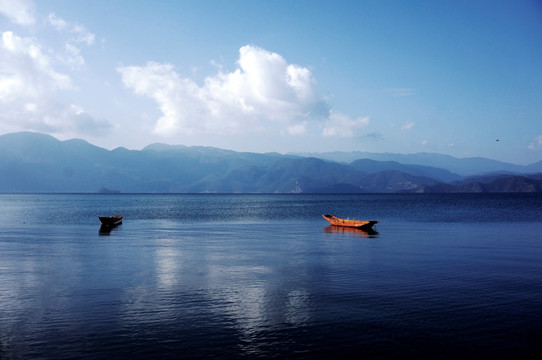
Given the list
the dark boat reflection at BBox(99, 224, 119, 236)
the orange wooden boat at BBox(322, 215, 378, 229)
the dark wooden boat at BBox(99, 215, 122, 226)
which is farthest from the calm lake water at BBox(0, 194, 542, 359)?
the dark wooden boat at BBox(99, 215, 122, 226)

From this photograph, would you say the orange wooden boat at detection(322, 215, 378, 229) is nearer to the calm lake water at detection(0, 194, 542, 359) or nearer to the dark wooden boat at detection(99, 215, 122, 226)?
the calm lake water at detection(0, 194, 542, 359)

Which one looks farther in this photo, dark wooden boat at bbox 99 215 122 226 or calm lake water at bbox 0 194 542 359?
dark wooden boat at bbox 99 215 122 226

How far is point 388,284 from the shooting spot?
30.0 metres

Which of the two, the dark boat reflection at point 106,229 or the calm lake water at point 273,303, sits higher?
the calm lake water at point 273,303

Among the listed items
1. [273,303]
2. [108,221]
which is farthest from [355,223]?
[273,303]

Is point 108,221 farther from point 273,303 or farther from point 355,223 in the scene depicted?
point 273,303

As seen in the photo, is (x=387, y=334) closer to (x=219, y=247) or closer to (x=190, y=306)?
(x=190, y=306)

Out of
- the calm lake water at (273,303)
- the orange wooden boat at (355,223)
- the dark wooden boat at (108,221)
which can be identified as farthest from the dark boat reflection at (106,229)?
the orange wooden boat at (355,223)

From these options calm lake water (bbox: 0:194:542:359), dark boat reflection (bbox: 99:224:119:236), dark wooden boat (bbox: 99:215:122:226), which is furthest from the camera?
dark wooden boat (bbox: 99:215:122:226)

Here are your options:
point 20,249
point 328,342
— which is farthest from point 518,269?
point 20,249

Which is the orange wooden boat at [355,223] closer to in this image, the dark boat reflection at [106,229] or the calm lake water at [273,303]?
the calm lake water at [273,303]

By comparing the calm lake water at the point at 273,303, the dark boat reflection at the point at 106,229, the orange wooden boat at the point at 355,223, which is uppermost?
the orange wooden boat at the point at 355,223

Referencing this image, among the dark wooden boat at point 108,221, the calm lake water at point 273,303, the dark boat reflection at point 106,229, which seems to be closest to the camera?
the calm lake water at point 273,303

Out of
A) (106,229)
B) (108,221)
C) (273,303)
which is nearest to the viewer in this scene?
(273,303)
